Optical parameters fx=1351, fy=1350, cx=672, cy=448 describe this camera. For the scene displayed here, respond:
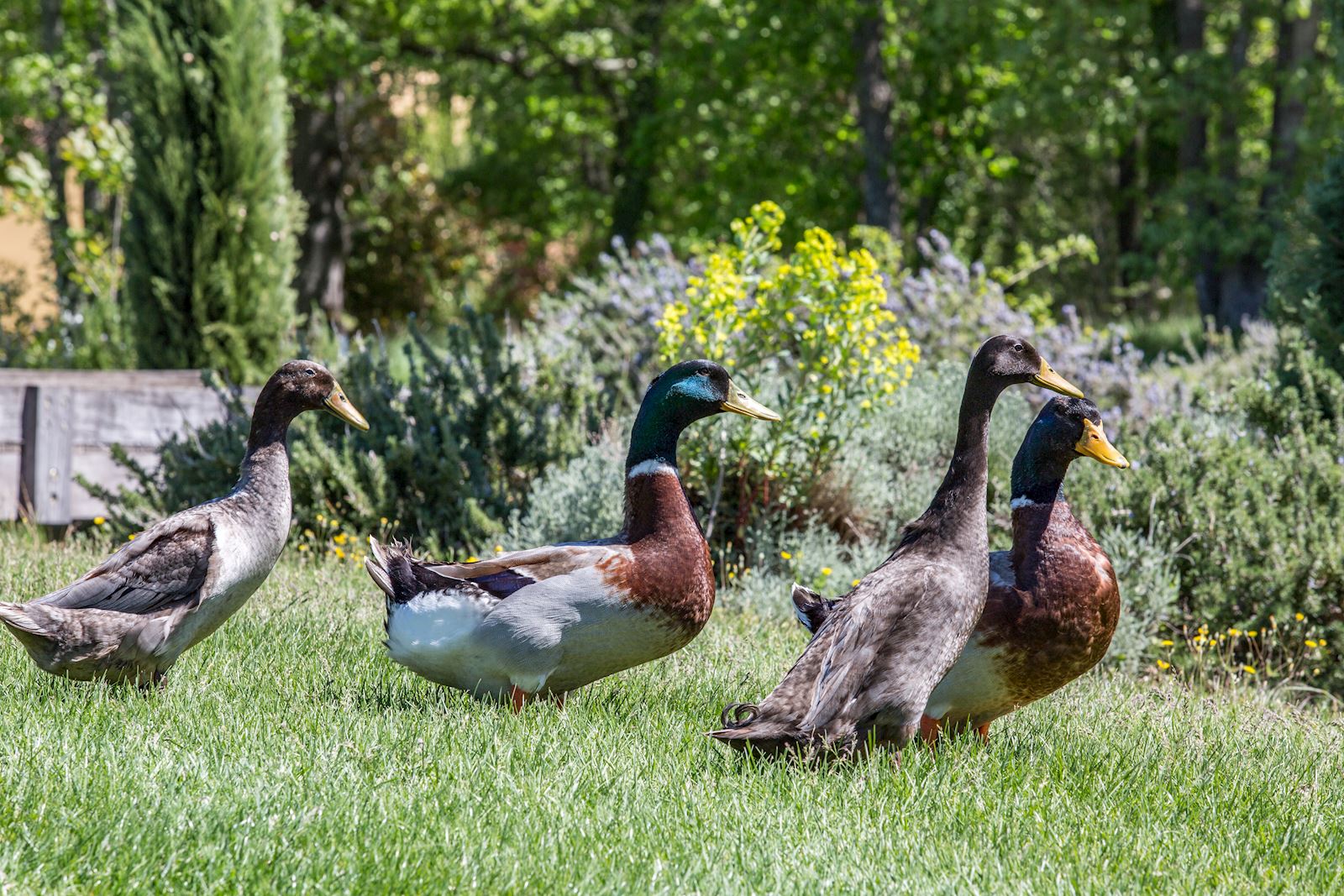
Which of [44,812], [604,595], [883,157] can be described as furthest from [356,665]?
[883,157]

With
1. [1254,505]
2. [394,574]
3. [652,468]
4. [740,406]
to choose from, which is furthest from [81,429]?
[1254,505]

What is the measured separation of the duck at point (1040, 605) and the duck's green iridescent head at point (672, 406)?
2.45 ft

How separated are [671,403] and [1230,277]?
47.3 feet

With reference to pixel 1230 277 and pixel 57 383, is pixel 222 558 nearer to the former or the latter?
pixel 57 383

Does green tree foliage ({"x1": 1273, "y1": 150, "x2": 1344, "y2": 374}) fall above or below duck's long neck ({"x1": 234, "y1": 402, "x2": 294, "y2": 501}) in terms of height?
above

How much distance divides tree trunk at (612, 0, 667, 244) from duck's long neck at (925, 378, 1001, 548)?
16.4 m

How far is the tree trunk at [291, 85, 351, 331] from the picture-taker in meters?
19.9

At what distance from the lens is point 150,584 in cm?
414

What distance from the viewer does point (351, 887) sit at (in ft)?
9.55

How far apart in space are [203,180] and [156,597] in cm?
767

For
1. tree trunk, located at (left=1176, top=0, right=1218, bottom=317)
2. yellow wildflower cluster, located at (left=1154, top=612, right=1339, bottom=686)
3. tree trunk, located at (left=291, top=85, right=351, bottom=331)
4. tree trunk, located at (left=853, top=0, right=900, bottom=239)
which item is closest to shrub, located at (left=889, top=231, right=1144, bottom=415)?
yellow wildflower cluster, located at (left=1154, top=612, right=1339, bottom=686)

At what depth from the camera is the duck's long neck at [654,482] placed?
13.9 feet

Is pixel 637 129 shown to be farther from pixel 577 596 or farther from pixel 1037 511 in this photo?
pixel 577 596

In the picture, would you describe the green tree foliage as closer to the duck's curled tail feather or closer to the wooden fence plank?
the duck's curled tail feather
